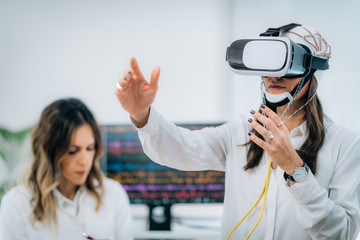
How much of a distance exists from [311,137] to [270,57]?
0.87 feet

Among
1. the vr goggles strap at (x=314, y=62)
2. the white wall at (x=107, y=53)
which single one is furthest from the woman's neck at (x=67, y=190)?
the vr goggles strap at (x=314, y=62)

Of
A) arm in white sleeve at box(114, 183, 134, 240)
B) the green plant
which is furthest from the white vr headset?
the green plant

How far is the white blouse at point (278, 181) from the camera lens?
901mm

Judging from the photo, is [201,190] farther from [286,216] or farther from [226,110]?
[286,216]

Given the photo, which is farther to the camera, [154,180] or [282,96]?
[154,180]

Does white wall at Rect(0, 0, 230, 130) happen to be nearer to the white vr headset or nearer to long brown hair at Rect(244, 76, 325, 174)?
long brown hair at Rect(244, 76, 325, 174)

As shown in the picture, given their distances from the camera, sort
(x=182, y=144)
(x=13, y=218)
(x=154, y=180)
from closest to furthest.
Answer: (x=182, y=144) < (x=13, y=218) < (x=154, y=180)

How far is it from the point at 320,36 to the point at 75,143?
1.22 m

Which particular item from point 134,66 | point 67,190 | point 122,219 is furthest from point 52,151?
point 134,66

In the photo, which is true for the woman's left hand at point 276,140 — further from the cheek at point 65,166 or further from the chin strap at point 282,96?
the cheek at point 65,166

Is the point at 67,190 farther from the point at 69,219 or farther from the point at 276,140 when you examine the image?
the point at 276,140

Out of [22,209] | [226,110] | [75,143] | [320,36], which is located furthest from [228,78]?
[320,36]

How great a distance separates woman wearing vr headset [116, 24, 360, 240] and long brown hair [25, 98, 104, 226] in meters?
0.90

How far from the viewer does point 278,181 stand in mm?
1016
